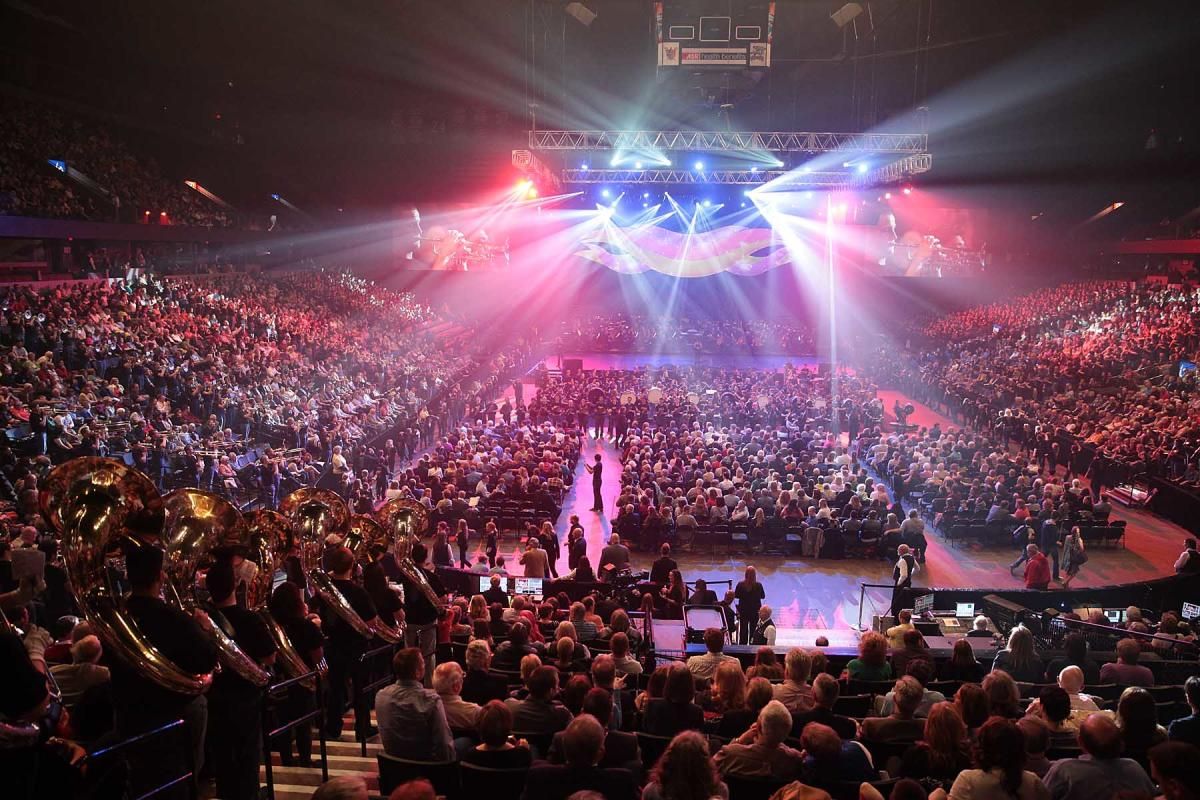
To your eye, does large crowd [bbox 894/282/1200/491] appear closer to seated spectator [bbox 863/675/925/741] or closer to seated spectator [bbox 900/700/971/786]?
seated spectator [bbox 863/675/925/741]

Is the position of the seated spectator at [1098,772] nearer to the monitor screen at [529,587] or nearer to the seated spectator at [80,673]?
the seated spectator at [80,673]

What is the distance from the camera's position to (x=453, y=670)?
5184mm

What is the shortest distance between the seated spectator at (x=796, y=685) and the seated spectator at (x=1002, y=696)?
102cm

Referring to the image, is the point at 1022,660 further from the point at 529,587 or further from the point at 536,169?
the point at 536,169

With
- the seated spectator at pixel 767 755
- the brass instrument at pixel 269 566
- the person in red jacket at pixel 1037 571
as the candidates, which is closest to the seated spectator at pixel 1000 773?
the seated spectator at pixel 767 755

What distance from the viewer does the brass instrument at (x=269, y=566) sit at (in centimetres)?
535

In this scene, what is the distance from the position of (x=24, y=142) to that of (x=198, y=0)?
6324mm

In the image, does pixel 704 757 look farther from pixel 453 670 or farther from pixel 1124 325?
pixel 1124 325

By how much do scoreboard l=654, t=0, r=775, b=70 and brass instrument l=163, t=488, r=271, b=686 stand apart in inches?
543

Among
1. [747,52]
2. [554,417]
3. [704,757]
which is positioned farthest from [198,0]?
[704,757]

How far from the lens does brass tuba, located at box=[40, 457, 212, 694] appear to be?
4031mm

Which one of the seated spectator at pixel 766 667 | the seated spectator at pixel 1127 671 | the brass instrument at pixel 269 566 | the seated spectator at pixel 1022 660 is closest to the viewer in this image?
the brass instrument at pixel 269 566

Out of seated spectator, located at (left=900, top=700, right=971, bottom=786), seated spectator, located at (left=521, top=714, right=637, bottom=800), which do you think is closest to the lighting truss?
seated spectator, located at (left=900, top=700, right=971, bottom=786)

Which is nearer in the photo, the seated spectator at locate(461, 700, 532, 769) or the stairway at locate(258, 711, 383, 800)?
the seated spectator at locate(461, 700, 532, 769)
